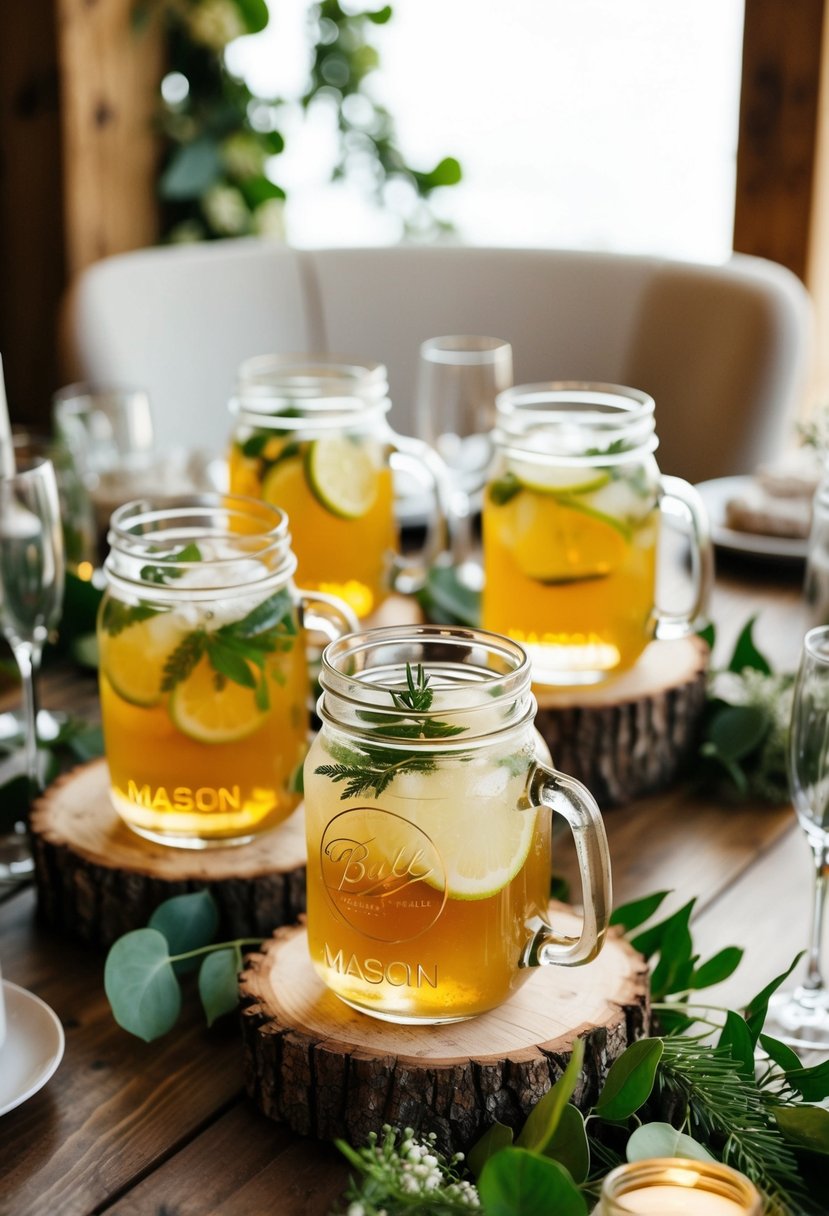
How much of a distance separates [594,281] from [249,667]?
6.04 feet

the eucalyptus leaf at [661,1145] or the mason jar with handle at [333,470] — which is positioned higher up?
the mason jar with handle at [333,470]

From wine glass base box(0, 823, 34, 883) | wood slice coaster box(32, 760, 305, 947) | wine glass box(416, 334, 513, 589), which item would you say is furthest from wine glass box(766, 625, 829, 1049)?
wine glass box(416, 334, 513, 589)

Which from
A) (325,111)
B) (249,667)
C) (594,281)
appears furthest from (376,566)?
(325,111)

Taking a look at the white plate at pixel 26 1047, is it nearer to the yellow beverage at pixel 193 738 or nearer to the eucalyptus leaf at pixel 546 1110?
the yellow beverage at pixel 193 738

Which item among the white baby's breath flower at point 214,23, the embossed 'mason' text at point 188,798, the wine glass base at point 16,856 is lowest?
the wine glass base at point 16,856

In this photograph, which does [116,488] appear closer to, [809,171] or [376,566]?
[376,566]

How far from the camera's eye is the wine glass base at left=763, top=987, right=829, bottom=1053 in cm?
96

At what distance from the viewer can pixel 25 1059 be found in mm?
888

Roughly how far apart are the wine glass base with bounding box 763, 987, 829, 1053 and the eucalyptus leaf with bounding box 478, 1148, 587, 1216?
1.07ft

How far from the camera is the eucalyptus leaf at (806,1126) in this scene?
2.56 ft

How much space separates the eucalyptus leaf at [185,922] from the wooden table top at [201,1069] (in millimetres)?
41

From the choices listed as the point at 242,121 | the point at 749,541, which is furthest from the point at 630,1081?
the point at 242,121

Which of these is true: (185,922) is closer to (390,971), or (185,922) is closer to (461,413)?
(390,971)

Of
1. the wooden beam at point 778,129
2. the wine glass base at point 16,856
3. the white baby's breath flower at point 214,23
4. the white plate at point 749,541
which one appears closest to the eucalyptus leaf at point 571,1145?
the wine glass base at point 16,856
